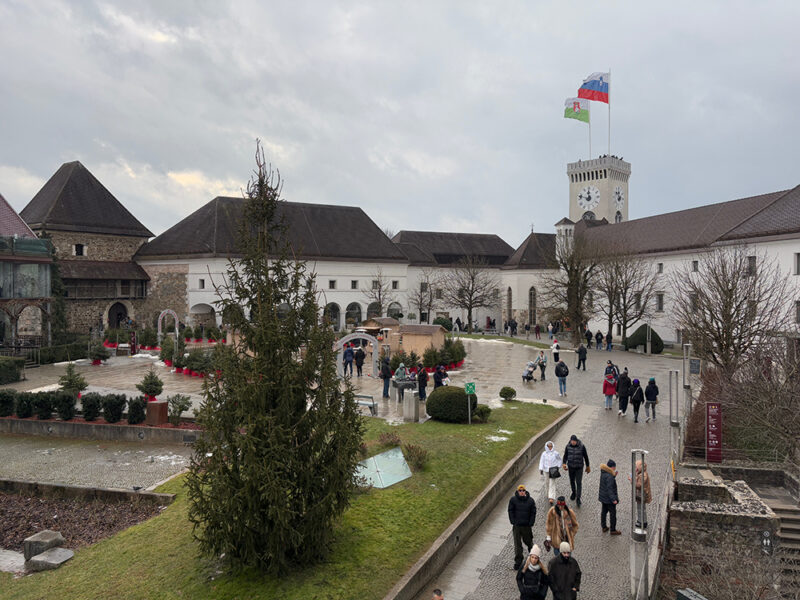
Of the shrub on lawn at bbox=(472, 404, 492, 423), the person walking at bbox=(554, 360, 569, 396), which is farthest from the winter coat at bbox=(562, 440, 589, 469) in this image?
the person walking at bbox=(554, 360, 569, 396)

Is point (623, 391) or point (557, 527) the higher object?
point (623, 391)

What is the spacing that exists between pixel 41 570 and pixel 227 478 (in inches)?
175

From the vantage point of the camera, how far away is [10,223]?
35.5 meters

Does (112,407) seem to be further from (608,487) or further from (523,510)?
(608,487)

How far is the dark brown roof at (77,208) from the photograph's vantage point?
43781 mm

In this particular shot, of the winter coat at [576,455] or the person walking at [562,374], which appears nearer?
the winter coat at [576,455]

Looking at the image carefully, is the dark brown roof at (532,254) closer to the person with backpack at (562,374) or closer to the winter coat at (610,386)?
the person with backpack at (562,374)

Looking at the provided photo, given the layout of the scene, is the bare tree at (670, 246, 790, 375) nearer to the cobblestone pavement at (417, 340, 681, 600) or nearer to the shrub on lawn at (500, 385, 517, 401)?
the cobblestone pavement at (417, 340, 681, 600)

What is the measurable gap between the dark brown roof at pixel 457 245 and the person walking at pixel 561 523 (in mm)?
52754

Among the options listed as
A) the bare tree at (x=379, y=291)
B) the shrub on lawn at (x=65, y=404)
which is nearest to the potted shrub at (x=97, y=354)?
the shrub on lawn at (x=65, y=404)

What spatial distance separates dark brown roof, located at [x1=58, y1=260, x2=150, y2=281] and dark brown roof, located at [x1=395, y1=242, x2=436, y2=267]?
24796 millimetres

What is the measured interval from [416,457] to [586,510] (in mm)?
3698

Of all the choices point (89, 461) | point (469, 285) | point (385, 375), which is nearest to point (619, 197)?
point (469, 285)

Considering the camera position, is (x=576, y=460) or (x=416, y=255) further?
(x=416, y=255)
